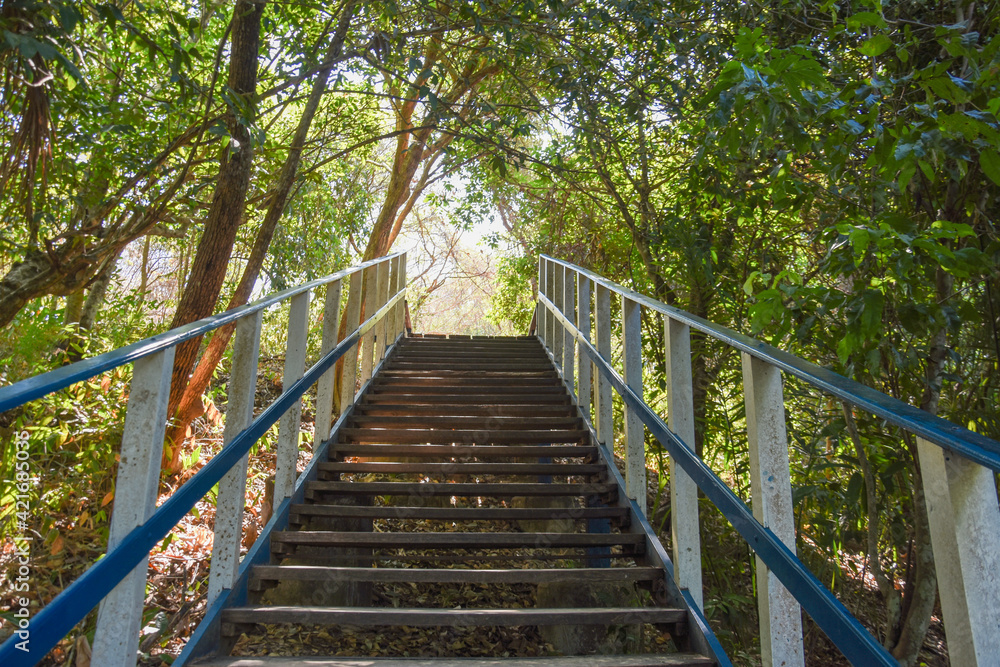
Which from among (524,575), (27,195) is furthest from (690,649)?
(27,195)

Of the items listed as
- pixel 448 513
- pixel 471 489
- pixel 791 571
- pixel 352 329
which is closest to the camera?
pixel 791 571

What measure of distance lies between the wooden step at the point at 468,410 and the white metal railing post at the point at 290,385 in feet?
5.10

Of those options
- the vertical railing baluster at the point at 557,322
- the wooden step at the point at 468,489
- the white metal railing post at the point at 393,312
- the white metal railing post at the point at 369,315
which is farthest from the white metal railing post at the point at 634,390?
the white metal railing post at the point at 393,312

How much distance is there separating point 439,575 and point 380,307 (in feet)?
10.8

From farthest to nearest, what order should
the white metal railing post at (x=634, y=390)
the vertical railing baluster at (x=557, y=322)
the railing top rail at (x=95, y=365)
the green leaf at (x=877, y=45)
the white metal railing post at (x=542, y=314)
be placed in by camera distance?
the white metal railing post at (x=542, y=314) → the vertical railing baluster at (x=557, y=322) → the white metal railing post at (x=634, y=390) → the green leaf at (x=877, y=45) → the railing top rail at (x=95, y=365)

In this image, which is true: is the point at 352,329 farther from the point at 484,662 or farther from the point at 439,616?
the point at 484,662

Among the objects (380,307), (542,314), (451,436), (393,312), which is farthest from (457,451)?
(542,314)

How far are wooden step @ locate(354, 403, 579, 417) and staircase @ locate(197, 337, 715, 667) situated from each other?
1 centimetres

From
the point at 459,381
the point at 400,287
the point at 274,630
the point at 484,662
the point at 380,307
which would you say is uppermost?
the point at 400,287

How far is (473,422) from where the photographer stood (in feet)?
14.0

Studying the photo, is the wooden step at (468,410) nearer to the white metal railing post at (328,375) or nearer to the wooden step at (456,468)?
the white metal railing post at (328,375)

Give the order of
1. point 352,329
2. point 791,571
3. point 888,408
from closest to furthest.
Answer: point 888,408
point 791,571
point 352,329

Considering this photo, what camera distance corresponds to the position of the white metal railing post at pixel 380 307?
210 inches

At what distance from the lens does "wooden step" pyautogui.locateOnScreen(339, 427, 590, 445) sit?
393 centimetres
